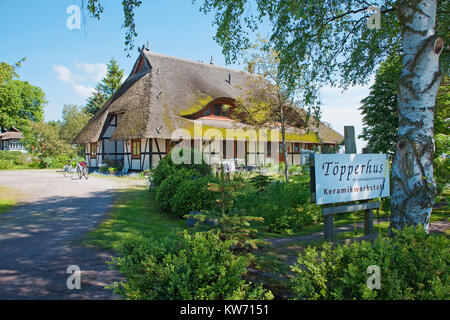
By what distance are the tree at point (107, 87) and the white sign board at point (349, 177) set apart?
43720 mm

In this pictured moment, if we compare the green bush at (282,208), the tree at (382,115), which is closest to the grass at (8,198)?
the green bush at (282,208)

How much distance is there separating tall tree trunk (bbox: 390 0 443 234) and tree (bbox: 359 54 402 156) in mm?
10857

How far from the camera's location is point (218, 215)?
12.0 ft

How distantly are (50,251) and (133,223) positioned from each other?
248 cm

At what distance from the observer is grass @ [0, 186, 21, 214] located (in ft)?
31.0

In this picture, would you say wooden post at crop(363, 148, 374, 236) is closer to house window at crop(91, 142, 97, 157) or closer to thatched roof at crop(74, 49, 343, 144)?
thatched roof at crop(74, 49, 343, 144)

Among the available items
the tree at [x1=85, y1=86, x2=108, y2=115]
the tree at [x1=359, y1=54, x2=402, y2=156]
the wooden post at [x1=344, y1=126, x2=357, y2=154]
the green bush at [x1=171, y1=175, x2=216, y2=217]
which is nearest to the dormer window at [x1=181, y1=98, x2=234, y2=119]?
the tree at [x1=359, y1=54, x2=402, y2=156]

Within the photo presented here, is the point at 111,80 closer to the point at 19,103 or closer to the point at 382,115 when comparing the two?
the point at 19,103

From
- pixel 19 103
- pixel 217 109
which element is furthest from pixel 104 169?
pixel 19 103

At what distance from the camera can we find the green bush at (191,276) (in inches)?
97.3

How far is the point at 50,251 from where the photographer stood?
17.5ft

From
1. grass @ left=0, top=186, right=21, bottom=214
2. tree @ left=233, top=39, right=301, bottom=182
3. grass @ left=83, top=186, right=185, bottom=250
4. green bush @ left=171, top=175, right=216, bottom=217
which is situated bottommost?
grass @ left=83, top=186, right=185, bottom=250
